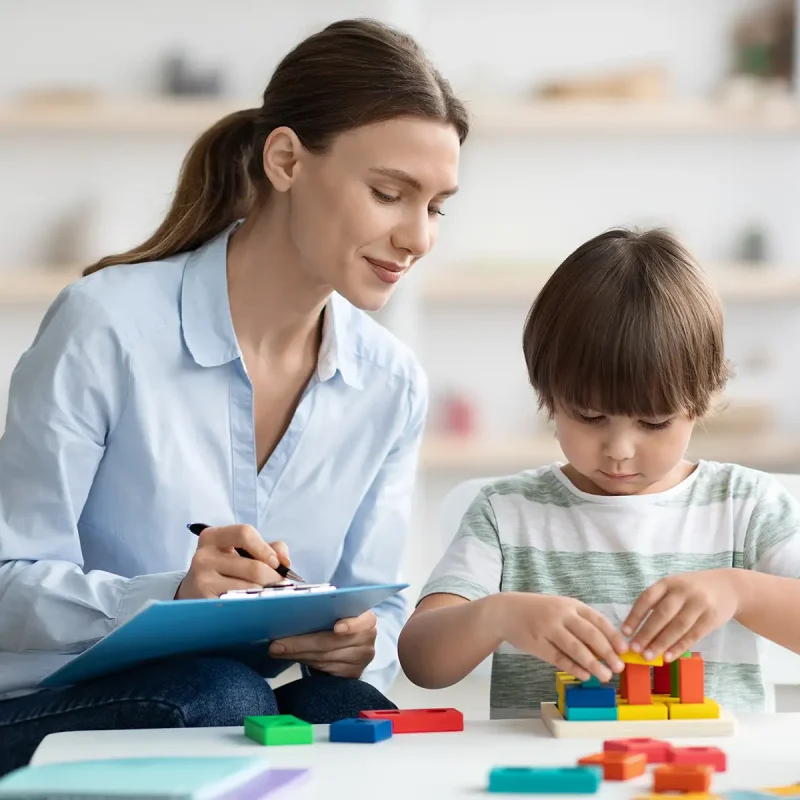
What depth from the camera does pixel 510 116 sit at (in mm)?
3668

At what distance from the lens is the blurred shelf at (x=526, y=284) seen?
3.67 metres

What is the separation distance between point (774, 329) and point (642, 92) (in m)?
0.87

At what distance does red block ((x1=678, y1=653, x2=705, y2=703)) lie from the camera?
1.07 metres

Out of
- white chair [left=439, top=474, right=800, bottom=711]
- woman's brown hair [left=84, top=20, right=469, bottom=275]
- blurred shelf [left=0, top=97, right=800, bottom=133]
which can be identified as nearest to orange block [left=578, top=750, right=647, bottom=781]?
white chair [left=439, top=474, right=800, bottom=711]

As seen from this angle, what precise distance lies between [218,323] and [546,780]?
34.7 inches

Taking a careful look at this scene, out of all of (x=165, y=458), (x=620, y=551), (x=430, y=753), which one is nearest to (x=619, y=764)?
(x=430, y=753)

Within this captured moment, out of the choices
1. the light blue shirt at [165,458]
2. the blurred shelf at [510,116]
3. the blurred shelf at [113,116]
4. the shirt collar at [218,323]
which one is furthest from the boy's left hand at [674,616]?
the blurred shelf at [113,116]

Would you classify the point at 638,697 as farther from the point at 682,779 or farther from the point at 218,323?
the point at 218,323

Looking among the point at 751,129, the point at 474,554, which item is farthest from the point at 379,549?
the point at 751,129

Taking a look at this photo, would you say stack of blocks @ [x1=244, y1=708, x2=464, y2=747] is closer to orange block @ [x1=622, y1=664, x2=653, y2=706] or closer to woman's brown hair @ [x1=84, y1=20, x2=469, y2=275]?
orange block @ [x1=622, y1=664, x2=653, y2=706]

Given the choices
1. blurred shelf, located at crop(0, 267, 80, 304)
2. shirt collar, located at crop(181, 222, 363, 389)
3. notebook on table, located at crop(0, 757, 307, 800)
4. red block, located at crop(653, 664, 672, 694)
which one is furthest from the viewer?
blurred shelf, located at crop(0, 267, 80, 304)

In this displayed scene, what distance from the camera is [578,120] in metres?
3.67

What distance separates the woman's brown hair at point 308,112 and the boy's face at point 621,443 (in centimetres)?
44

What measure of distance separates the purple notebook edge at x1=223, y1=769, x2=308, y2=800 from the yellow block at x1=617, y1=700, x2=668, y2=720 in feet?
0.98
